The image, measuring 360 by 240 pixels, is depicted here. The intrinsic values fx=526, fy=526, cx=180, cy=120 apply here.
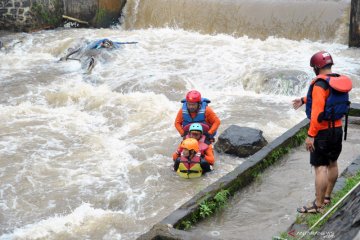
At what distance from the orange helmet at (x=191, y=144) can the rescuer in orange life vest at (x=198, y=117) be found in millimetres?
304

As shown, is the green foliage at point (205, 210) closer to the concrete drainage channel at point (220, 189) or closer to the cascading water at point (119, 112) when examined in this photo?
the concrete drainage channel at point (220, 189)

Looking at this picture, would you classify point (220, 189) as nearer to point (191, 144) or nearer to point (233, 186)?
point (233, 186)

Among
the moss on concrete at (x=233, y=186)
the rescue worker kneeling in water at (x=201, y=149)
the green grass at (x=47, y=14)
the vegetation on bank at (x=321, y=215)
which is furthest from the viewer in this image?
the green grass at (x=47, y=14)

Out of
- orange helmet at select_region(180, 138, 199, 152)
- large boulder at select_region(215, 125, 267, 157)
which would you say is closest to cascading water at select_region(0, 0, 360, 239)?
large boulder at select_region(215, 125, 267, 157)

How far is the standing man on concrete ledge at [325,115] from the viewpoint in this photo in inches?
163

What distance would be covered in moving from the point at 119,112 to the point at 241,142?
321 centimetres

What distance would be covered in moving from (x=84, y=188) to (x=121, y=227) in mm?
1235

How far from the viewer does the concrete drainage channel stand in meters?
4.36

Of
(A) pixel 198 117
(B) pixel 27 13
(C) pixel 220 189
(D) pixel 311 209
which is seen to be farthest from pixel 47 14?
(D) pixel 311 209

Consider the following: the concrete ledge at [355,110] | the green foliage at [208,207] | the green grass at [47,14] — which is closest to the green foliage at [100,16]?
the green grass at [47,14]

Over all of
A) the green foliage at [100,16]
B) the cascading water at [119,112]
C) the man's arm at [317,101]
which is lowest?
the cascading water at [119,112]

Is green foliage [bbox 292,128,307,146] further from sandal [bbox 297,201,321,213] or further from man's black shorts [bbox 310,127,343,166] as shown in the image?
man's black shorts [bbox 310,127,343,166]

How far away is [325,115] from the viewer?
4.18m

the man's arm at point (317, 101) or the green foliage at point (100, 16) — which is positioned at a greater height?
the green foliage at point (100, 16)
